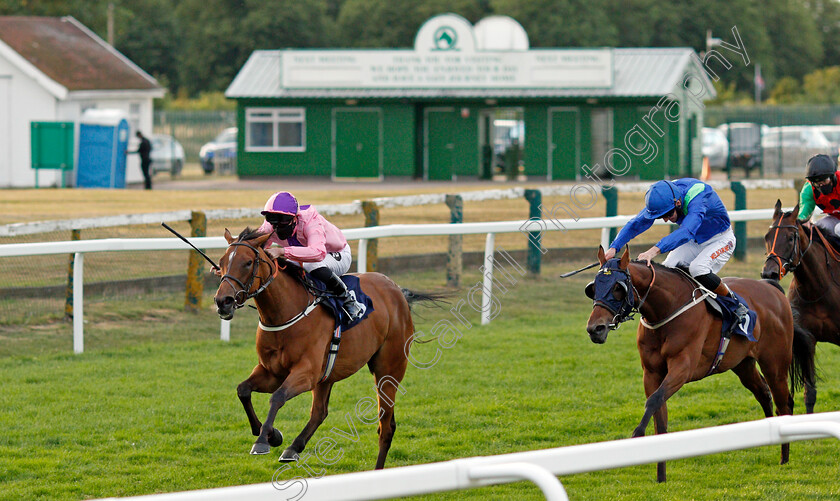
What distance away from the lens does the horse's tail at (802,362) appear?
21.0 feet

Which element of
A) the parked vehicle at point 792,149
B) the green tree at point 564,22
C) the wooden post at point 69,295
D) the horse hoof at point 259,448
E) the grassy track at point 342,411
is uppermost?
the green tree at point 564,22

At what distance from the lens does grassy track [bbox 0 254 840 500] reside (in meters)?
5.23

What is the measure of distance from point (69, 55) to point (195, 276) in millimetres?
19580

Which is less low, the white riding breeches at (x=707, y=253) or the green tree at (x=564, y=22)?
the green tree at (x=564, y=22)

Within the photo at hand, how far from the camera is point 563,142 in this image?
27938 millimetres

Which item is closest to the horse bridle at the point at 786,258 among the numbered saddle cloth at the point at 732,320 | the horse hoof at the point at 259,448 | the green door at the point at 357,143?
the numbered saddle cloth at the point at 732,320

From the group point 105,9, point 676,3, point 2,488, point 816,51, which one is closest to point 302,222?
point 2,488

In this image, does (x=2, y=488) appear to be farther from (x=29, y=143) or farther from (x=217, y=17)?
(x=217, y=17)

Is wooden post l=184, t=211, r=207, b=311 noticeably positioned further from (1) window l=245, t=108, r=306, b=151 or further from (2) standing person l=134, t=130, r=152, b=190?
(1) window l=245, t=108, r=306, b=151

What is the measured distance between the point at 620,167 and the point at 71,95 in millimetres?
13543

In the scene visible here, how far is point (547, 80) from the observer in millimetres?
27516

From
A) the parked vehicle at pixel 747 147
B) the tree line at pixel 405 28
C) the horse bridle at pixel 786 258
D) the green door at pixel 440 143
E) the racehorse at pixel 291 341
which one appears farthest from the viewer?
the tree line at pixel 405 28

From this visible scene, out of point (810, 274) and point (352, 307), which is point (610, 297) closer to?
point (352, 307)

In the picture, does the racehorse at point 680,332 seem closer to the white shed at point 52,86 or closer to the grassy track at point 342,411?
the grassy track at point 342,411
